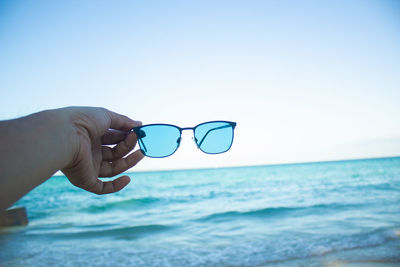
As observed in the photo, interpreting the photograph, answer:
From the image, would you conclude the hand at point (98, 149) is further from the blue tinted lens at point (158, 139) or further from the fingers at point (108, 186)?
the blue tinted lens at point (158, 139)

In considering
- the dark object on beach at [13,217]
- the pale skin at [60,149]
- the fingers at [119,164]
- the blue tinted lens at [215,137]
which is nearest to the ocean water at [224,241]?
the dark object on beach at [13,217]

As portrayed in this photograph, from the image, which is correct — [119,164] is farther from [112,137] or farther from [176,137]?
[176,137]

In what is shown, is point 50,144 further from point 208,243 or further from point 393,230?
point 393,230

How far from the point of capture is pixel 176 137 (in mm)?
2096

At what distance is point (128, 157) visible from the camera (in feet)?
Result: 5.58

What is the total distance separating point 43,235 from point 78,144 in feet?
25.8

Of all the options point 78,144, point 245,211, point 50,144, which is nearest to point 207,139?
point 78,144

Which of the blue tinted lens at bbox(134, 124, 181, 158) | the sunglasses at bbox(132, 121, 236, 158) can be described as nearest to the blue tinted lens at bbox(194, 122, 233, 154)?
the sunglasses at bbox(132, 121, 236, 158)

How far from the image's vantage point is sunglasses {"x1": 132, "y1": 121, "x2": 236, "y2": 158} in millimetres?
1869

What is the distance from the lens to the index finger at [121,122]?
1486 mm

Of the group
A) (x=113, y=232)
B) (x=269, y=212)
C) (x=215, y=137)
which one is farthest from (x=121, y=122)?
(x=269, y=212)

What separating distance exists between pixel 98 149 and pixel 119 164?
0.58 ft

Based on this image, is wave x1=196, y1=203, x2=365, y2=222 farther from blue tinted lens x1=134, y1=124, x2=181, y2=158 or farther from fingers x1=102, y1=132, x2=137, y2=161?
fingers x1=102, y1=132, x2=137, y2=161

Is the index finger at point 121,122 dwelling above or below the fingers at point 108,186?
above
